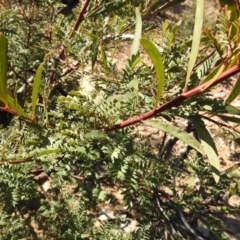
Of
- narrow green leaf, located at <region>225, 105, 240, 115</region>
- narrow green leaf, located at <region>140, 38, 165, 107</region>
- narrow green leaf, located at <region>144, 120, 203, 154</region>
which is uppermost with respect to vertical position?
narrow green leaf, located at <region>140, 38, 165, 107</region>

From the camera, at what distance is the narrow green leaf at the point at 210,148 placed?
703 millimetres

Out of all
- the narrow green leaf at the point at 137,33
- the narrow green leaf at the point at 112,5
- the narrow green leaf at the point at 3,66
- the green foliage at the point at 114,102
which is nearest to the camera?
the narrow green leaf at the point at 3,66

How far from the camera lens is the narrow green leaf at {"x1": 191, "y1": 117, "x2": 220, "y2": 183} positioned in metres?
0.70

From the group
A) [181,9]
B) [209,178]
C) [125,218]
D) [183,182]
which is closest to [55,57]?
[209,178]

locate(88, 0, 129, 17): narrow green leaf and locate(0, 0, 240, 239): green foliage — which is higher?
locate(88, 0, 129, 17): narrow green leaf

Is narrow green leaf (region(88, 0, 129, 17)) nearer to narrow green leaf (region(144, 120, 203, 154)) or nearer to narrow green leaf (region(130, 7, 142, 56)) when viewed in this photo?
narrow green leaf (region(130, 7, 142, 56))

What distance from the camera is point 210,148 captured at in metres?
0.73

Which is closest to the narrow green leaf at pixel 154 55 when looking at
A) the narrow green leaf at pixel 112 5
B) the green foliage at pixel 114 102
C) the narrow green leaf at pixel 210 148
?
the green foliage at pixel 114 102

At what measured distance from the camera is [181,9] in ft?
18.4

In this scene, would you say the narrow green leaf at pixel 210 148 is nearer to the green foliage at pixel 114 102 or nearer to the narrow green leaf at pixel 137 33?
the green foliage at pixel 114 102

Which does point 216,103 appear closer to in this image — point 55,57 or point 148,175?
point 148,175

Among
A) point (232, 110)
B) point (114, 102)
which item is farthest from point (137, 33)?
point (232, 110)

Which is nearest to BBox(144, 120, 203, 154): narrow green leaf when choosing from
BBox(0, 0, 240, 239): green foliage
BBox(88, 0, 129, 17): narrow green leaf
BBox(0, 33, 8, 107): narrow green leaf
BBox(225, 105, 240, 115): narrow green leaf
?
BBox(0, 0, 240, 239): green foliage

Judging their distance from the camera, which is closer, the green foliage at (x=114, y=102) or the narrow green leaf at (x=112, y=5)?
the green foliage at (x=114, y=102)
